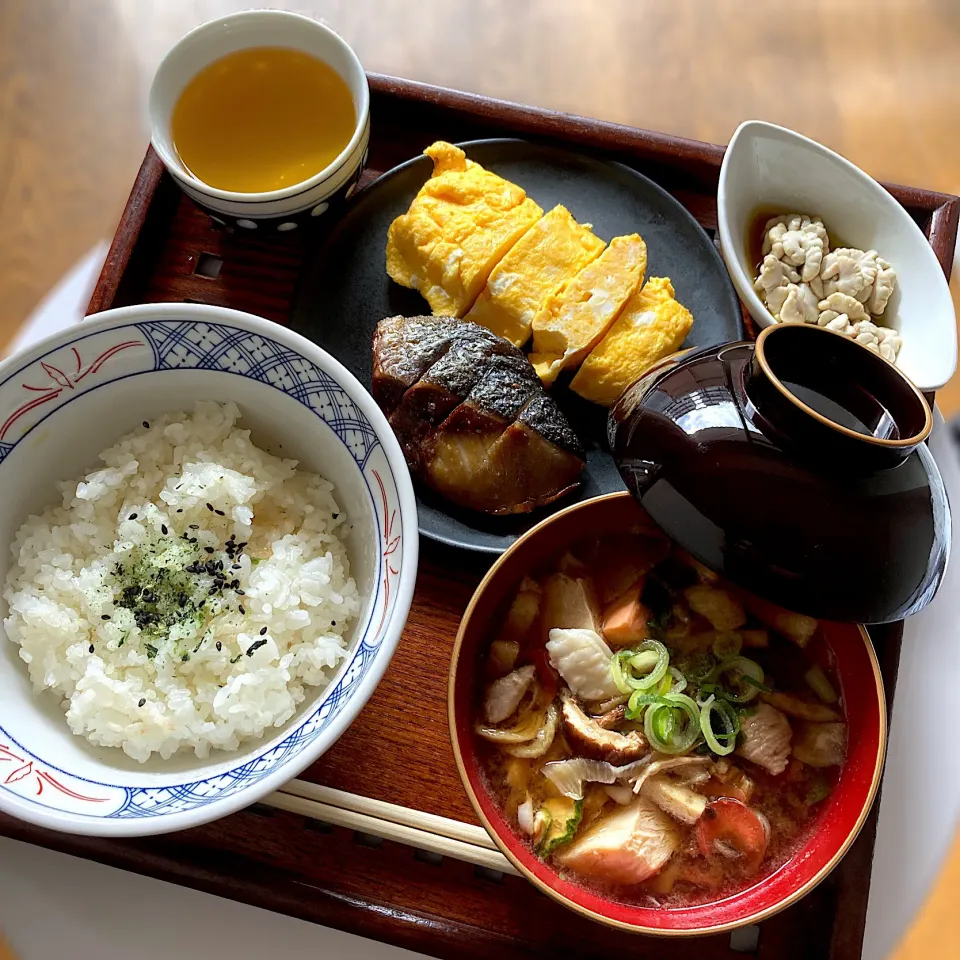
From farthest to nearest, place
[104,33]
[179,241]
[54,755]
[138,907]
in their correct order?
[104,33] → [179,241] → [138,907] → [54,755]

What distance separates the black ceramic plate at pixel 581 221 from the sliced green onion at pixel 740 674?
A: 1.61 feet

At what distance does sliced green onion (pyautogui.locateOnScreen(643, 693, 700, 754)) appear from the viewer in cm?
165

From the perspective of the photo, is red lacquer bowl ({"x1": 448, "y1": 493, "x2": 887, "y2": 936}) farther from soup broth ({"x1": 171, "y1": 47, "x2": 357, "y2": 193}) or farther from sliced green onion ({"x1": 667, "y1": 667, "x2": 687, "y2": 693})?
soup broth ({"x1": 171, "y1": 47, "x2": 357, "y2": 193})

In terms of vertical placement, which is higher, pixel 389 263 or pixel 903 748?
pixel 389 263

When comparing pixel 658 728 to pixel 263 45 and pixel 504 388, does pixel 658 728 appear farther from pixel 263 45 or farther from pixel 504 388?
pixel 263 45

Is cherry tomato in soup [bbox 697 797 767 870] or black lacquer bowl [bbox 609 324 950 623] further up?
black lacquer bowl [bbox 609 324 950 623]

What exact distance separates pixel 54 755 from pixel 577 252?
1.53 metres

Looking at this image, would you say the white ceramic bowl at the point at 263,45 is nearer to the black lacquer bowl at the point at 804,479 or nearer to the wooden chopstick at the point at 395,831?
the black lacquer bowl at the point at 804,479

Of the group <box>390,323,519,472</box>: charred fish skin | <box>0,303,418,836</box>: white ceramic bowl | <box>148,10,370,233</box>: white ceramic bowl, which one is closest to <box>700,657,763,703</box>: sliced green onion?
<box>0,303,418,836</box>: white ceramic bowl

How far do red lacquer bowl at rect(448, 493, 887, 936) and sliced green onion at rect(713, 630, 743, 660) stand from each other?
17cm

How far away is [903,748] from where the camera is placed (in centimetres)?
193

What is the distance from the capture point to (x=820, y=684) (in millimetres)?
1741

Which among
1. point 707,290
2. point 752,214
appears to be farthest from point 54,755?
point 752,214

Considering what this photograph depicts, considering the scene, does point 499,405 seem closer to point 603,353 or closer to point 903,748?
point 603,353
